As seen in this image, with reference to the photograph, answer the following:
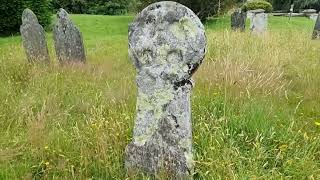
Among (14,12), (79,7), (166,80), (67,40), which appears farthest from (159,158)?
(79,7)

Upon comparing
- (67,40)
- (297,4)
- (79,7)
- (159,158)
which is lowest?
(297,4)

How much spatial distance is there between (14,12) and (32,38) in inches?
367

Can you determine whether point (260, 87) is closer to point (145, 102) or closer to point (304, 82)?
point (304, 82)

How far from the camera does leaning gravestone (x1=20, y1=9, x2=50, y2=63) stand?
922 centimetres

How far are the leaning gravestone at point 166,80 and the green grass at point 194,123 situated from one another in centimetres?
24

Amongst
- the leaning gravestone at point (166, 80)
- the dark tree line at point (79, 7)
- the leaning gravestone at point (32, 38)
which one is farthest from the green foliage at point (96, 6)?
the leaning gravestone at point (166, 80)

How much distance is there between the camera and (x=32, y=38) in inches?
367

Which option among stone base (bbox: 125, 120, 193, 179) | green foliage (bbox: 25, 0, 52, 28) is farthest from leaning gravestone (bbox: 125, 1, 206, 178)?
green foliage (bbox: 25, 0, 52, 28)

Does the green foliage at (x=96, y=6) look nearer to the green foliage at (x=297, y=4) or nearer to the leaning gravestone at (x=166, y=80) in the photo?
the green foliage at (x=297, y=4)

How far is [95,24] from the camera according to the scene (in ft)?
68.8

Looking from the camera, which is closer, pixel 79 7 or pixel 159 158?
pixel 159 158

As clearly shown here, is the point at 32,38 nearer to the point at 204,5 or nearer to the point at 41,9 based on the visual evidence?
the point at 41,9

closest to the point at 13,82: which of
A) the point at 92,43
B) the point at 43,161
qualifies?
the point at 43,161

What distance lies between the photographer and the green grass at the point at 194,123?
3947mm
